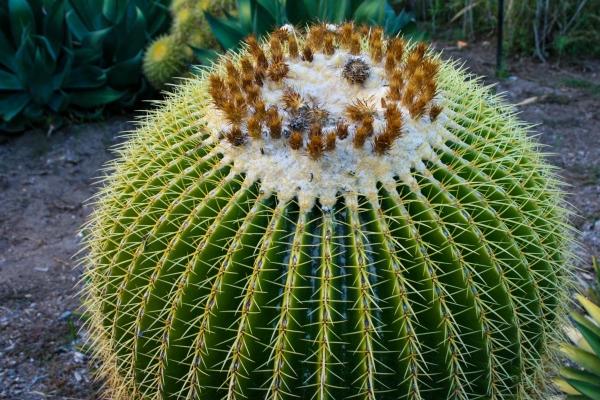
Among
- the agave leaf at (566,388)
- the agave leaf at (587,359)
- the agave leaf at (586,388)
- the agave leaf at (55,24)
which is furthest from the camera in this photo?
the agave leaf at (55,24)

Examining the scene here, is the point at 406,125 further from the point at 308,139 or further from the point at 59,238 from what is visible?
the point at 59,238

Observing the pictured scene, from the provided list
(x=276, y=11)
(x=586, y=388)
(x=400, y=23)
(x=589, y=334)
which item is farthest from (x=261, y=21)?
(x=586, y=388)

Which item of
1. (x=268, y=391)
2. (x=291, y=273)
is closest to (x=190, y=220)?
(x=291, y=273)

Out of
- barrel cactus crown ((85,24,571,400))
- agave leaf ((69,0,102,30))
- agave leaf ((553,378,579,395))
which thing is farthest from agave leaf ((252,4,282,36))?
agave leaf ((553,378,579,395))

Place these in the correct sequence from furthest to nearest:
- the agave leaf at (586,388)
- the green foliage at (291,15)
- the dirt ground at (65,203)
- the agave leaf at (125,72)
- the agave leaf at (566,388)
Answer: the agave leaf at (125,72) → the green foliage at (291,15) → the dirt ground at (65,203) → the agave leaf at (566,388) → the agave leaf at (586,388)

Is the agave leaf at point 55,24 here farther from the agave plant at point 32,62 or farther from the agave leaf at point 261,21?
the agave leaf at point 261,21

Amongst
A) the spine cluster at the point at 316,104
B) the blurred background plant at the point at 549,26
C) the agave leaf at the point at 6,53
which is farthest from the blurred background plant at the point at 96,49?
the spine cluster at the point at 316,104
